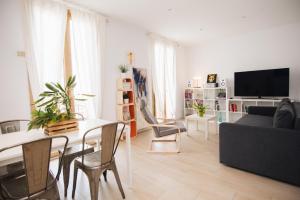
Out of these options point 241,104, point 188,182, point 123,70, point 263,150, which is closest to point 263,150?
point 263,150

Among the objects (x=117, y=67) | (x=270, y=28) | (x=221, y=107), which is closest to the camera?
(x=117, y=67)

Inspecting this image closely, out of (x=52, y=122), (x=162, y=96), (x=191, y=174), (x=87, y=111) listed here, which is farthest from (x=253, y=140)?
(x=162, y=96)

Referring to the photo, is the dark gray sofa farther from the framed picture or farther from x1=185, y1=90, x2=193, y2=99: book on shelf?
x1=185, y1=90, x2=193, y2=99: book on shelf

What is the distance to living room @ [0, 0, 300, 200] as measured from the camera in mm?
1827

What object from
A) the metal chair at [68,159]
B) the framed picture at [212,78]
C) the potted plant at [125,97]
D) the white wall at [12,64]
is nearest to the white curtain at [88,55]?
the potted plant at [125,97]

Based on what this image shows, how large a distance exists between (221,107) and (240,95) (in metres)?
0.76

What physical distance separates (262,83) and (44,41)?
5180mm

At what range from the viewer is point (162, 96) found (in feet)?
17.3

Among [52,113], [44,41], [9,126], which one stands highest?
[44,41]

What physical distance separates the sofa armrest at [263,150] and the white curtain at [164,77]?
2.72 m

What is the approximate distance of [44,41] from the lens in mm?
2824

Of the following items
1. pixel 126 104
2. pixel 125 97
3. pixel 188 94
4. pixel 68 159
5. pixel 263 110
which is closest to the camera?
pixel 68 159

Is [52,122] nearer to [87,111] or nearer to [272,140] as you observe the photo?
[87,111]

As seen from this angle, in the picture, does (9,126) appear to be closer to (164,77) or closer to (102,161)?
(102,161)
